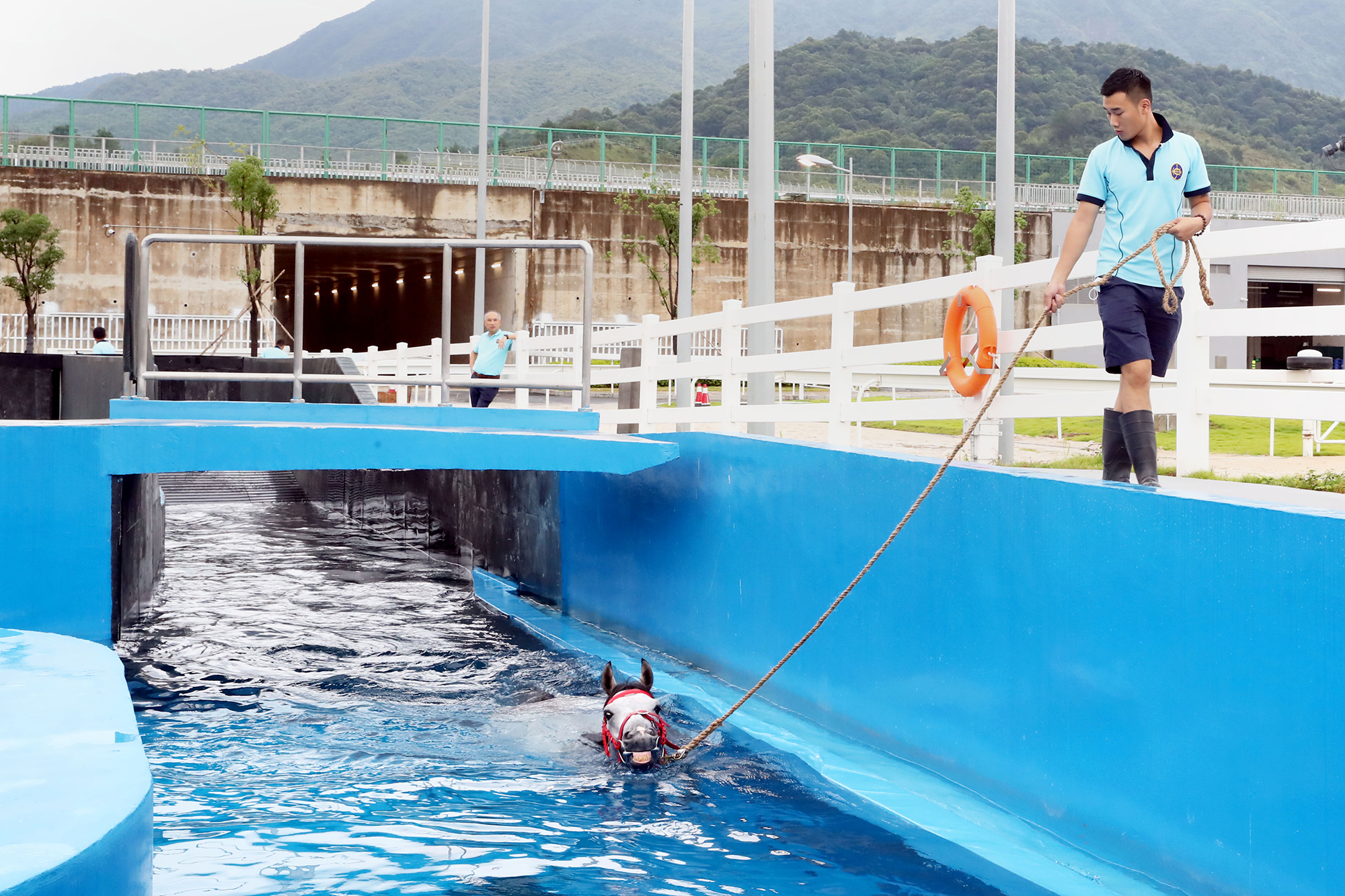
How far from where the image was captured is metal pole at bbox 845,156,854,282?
161 feet

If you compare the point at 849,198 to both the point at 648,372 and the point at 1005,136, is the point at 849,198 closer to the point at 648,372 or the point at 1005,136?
the point at 1005,136

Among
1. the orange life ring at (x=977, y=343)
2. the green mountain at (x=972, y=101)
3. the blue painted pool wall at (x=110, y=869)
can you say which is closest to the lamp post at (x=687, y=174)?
the orange life ring at (x=977, y=343)

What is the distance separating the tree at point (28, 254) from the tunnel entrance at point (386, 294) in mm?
6840

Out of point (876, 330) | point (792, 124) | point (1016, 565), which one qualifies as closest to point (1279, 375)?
point (1016, 565)

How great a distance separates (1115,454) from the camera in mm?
6250

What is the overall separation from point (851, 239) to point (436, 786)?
43559 mm

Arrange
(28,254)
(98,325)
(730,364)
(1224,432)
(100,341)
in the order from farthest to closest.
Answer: (28,254) → (98,325) → (100,341) → (1224,432) → (730,364)

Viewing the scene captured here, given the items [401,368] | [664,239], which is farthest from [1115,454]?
[664,239]

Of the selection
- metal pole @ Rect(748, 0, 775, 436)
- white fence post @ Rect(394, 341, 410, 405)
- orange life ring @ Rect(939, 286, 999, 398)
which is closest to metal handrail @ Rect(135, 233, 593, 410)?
metal pole @ Rect(748, 0, 775, 436)

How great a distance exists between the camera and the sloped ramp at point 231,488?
80.9 ft

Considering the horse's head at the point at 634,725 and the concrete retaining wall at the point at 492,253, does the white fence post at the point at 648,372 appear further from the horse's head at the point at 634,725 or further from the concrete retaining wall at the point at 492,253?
the concrete retaining wall at the point at 492,253

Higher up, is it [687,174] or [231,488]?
[687,174]

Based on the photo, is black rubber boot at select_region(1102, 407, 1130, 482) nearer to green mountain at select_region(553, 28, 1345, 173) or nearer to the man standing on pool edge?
the man standing on pool edge

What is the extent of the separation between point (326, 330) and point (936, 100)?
57886 mm
